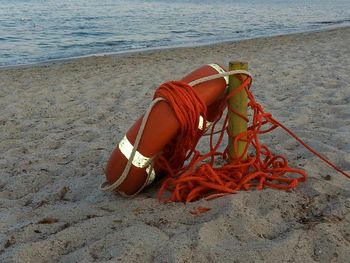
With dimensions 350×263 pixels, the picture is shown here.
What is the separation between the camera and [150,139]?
2395mm

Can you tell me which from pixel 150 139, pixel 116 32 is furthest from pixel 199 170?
pixel 116 32

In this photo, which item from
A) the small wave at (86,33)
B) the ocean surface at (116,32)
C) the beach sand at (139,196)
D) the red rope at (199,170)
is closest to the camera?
the beach sand at (139,196)

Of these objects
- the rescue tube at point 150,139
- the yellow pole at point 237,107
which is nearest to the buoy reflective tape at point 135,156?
the rescue tube at point 150,139

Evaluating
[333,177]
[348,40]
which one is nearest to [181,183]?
[333,177]

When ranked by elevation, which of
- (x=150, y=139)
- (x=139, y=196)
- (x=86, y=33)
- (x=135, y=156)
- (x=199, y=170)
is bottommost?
(x=86, y=33)

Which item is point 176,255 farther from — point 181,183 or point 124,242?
point 181,183

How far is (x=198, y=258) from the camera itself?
1.91 meters

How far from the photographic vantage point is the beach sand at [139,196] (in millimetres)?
2012

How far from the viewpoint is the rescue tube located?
238 cm

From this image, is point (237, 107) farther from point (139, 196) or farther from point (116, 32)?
point (116, 32)

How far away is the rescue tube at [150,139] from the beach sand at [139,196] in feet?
0.46

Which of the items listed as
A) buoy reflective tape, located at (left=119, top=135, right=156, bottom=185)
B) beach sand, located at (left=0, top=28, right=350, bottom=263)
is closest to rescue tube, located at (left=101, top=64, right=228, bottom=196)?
buoy reflective tape, located at (left=119, top=135, right=156, bottom=185)

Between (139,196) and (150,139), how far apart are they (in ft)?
1.55

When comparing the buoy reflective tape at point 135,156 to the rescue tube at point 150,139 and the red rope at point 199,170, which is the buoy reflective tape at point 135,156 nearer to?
the rescue tube at point 150,139
